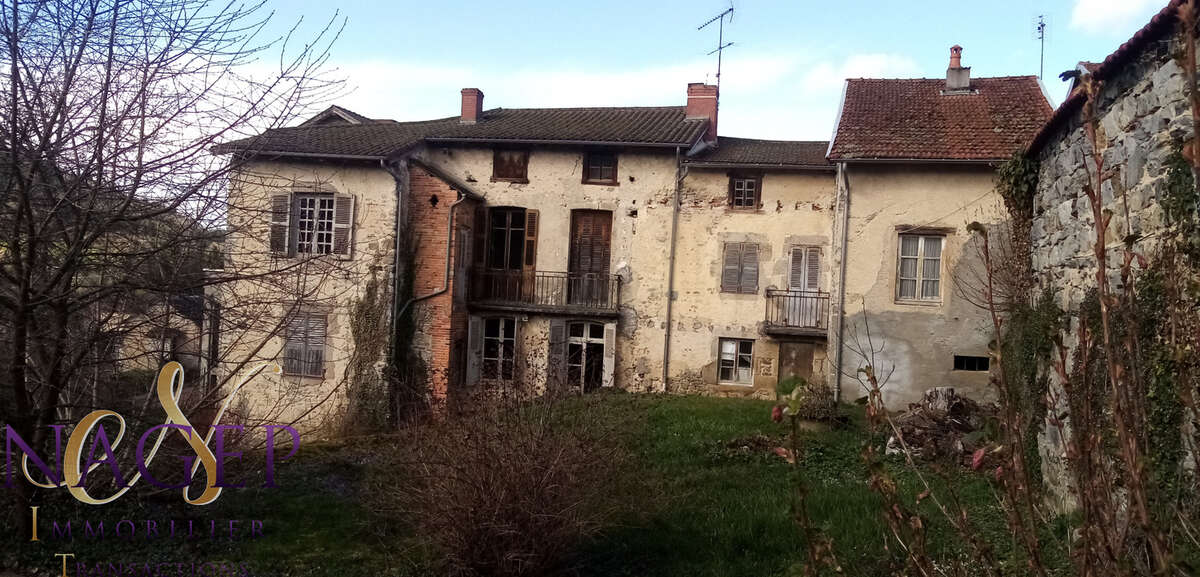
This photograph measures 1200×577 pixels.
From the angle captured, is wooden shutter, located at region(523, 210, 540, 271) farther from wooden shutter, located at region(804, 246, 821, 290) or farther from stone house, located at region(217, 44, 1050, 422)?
wooden shutter, located at region(804, 246, 821, 290)

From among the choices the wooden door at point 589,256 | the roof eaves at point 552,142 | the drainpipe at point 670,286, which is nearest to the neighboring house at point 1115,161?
the roof eaves at point 552,142

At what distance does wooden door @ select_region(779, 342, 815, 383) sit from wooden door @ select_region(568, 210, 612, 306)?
440 cm

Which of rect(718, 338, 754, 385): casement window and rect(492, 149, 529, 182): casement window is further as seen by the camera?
rect(492, 149, 529, 182): casement window

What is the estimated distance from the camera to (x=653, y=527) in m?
7.28

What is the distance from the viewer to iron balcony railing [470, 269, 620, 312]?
1805cm

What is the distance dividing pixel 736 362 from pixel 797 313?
1.81 metres

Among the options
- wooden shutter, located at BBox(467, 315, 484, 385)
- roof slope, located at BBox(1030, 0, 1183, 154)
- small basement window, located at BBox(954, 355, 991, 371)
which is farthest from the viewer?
wooden shutter, located at BBox(467, 315, 484, 385)

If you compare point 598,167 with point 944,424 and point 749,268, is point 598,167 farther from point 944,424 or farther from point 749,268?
point 944,424

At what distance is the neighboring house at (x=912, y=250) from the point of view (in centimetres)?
1459

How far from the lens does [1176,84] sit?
518 centimetres

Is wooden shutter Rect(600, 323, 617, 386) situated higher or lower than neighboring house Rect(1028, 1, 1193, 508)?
lower

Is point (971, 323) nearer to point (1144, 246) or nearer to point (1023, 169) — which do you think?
point (1023, 169)

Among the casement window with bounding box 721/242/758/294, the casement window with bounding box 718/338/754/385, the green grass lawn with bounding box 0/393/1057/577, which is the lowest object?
the green grass lawn with bounding box 0/393/1057/577

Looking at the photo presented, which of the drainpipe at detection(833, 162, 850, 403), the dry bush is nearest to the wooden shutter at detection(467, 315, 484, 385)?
the drainpipe at detection(833, 162, 850, 403)
